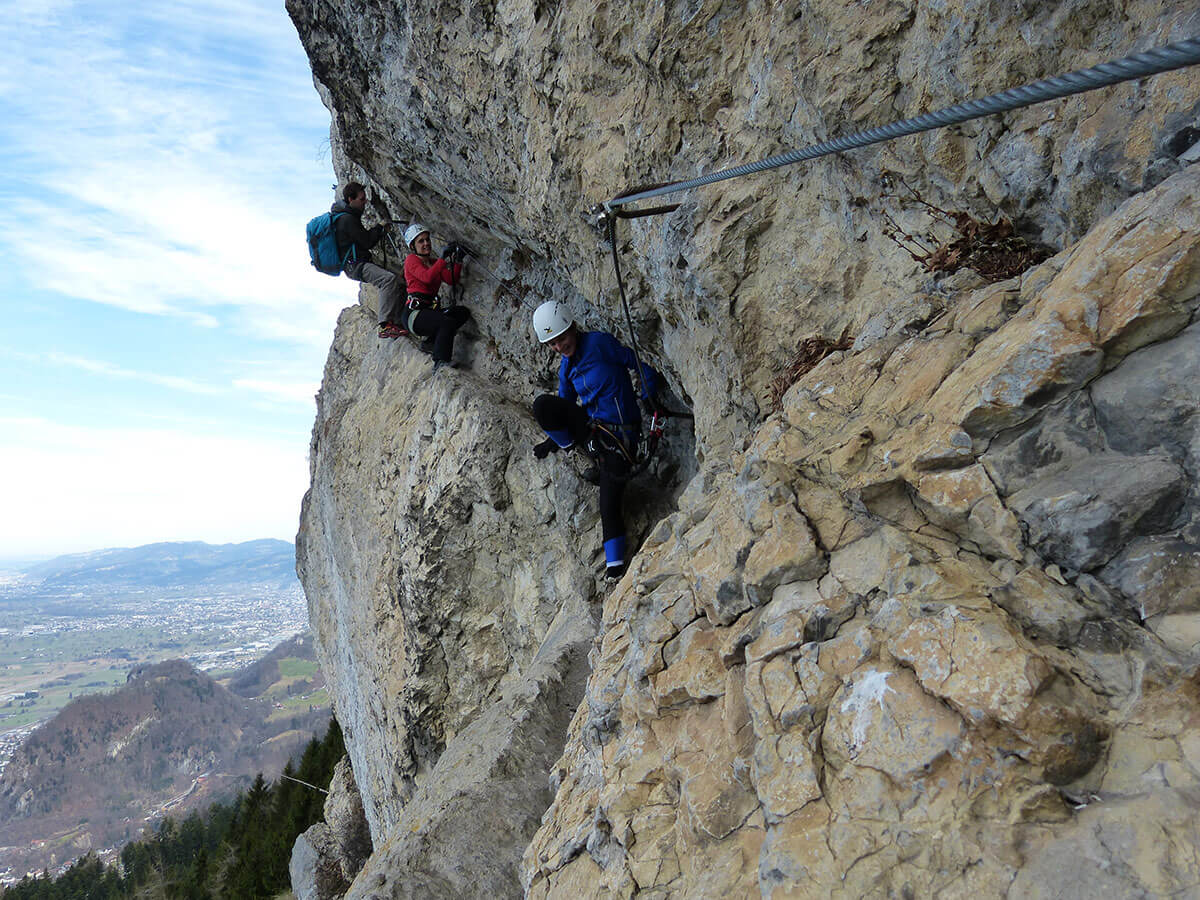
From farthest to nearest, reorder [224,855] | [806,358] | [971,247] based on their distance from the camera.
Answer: [224,855], [806,358], [971,247]

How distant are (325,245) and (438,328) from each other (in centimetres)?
252

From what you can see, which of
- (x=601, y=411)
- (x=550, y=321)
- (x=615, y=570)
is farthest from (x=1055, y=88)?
(x=615, y=570)

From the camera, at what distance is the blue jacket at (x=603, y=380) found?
22.8 feet

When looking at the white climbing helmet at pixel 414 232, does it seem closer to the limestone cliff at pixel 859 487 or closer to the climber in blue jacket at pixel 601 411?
the limestone cliff at pixel 859 487

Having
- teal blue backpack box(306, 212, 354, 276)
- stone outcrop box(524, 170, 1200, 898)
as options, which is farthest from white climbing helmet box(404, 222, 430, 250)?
stone outcrop box(524, 170, 1200, 898)

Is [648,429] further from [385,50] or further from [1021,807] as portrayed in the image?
[1021,807]

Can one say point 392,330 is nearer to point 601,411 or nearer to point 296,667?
point 601,411

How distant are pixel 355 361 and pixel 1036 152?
1114cm

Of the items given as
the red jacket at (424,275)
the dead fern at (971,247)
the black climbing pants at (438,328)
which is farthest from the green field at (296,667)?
the dead fern at (971,247)

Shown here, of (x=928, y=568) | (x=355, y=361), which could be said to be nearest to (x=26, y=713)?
(x=355, y=361)

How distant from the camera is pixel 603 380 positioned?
22.8 ft

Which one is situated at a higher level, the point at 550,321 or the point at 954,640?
the point at 550,321

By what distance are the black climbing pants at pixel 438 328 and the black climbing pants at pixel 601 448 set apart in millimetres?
→ 3212

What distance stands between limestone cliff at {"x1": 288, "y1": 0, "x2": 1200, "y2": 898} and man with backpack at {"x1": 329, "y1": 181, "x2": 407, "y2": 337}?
340 centimetres
